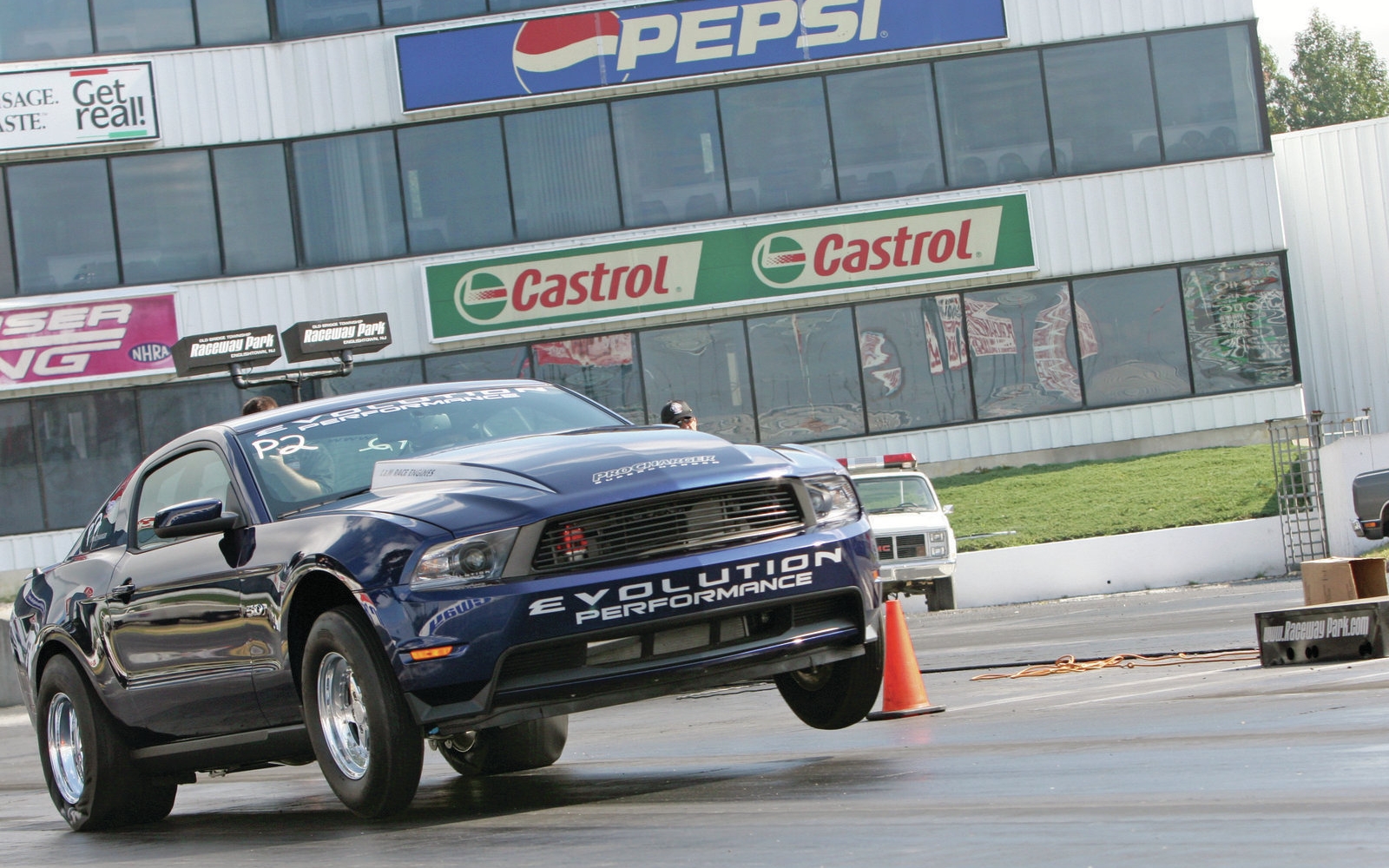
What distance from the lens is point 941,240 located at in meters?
28.8

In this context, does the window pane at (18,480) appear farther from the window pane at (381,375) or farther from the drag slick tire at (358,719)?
the drag slick tire at (358,719)

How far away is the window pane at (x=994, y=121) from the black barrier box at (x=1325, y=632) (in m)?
19.8

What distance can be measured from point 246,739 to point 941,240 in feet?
75.4

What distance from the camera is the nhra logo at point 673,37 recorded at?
28.9 metres

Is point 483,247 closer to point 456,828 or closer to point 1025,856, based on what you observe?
point 456,828

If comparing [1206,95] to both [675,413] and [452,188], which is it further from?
[675,413]

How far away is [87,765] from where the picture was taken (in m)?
7.97

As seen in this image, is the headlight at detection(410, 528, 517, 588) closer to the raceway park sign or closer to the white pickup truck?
the white pickup truck

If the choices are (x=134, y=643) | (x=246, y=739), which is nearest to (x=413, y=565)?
(x=246, y=739)

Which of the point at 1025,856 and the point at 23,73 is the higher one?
the point at 23,73

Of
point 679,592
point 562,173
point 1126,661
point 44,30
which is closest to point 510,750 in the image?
point 679,592

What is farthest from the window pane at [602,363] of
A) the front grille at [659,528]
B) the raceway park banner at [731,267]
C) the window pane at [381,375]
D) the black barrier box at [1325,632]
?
the front grille at [659,528]

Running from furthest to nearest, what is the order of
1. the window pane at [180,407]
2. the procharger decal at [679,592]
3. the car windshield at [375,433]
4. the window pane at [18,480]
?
the window pane at [180,407], the window pane at [18,480], the car windshield at [375,433], the procharger decal at [679,592]

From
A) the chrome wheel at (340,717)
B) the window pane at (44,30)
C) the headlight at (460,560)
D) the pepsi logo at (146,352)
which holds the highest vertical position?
the window pane at (44,30)
